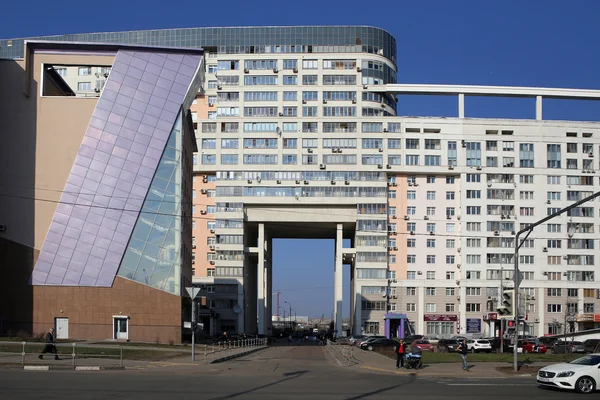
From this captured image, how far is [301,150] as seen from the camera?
330 feet

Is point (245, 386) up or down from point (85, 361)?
up

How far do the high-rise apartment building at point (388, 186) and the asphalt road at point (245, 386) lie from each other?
68.1 m

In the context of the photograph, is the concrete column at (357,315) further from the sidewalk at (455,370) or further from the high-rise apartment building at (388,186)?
the sidewalk at (455,370)

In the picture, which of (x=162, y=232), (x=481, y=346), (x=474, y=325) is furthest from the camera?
(x=474, y=325)

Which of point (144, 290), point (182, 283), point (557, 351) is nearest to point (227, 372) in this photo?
point (144, 290)

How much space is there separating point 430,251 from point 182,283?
49702 mm

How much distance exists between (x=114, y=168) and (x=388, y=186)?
2083 inches

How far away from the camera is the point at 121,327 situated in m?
56.0

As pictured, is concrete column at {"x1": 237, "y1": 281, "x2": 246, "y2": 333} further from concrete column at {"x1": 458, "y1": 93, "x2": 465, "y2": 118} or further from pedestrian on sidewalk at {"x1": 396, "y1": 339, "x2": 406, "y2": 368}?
pedestrian on sidewalk at {"x1": 396, "y1": 339, "x2": 406, "y2": 368}

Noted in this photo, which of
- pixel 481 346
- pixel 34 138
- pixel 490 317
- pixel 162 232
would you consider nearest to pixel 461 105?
pixel 490 317

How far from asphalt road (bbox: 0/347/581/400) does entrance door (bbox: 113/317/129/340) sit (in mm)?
24393

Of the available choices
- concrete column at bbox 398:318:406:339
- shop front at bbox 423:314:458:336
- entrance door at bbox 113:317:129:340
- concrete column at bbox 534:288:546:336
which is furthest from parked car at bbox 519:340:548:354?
concrete column at bbox 534:288:546:336

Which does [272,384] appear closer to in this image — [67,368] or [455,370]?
[67,368]

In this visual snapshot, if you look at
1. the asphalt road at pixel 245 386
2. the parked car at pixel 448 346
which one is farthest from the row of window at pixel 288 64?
the asphalt road at pixel 245 386
